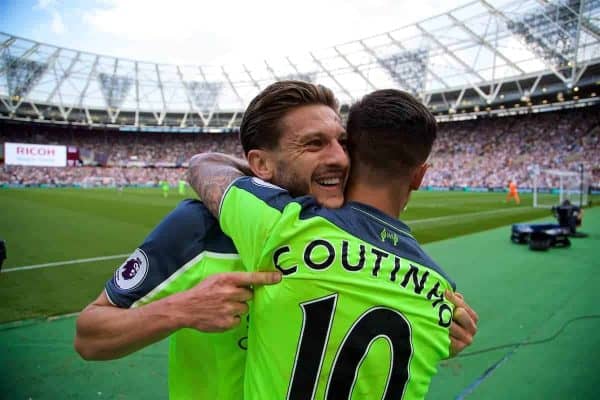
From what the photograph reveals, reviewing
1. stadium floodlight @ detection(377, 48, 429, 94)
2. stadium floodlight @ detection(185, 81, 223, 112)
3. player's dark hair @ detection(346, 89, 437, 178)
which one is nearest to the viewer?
player's dark hair @ detection(346, 89, 437, 178)

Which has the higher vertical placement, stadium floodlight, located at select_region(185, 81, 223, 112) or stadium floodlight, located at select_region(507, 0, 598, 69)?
stadium floodlight, located at select_region(507, 0, 598, 69)

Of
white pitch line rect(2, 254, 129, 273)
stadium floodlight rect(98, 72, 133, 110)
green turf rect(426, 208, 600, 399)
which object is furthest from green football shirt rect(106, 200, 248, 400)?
stadium floodlight rect(98, 72, 133, 110)

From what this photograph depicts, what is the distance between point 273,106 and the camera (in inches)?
57.3

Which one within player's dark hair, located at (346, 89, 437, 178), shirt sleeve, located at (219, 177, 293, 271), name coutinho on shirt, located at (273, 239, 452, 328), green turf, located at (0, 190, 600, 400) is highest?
player's dark hair, located at (346, 89, 437, 178)

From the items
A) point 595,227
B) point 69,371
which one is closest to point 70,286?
point 69,371

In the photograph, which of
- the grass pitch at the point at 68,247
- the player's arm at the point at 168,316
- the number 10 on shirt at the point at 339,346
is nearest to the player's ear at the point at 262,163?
the player's arm at the point at 168,316

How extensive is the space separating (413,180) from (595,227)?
45.2 ft

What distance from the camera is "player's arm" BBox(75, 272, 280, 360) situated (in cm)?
106

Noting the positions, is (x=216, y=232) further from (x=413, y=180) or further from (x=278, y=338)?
(x=413, y=180)

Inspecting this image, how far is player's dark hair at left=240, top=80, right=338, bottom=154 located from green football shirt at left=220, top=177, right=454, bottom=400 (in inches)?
18.2

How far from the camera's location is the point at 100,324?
117 centimetres

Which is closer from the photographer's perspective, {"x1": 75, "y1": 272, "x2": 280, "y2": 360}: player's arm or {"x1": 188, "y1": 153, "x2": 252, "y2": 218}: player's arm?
{"x1": 75, "y1": 272, "x2": 280, "y2": 360}: player's arm

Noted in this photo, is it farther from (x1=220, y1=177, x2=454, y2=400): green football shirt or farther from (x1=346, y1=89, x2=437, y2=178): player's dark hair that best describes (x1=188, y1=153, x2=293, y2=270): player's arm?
(x1=346, y1=89, x2=437, y2=178): player's dark hair

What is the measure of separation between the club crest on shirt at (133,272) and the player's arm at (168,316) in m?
0.09
